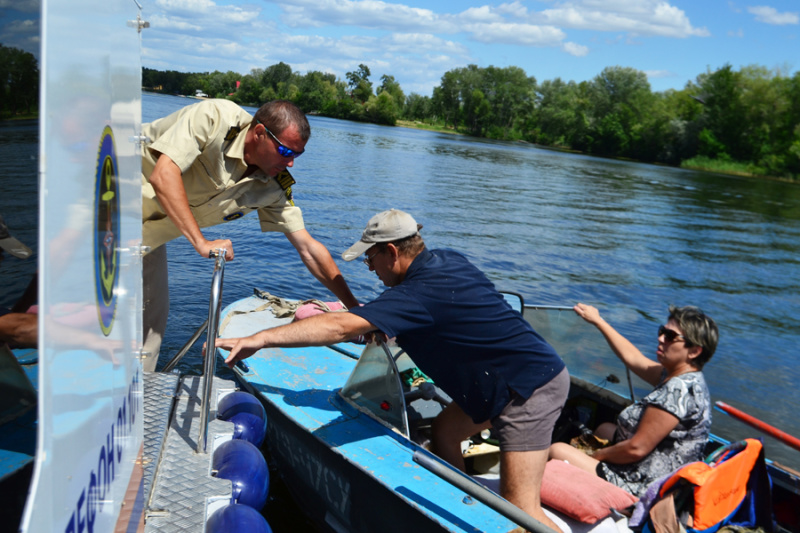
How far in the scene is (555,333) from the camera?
5141 mm

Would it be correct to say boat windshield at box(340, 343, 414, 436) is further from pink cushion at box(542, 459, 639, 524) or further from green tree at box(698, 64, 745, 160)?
green tree at box(698, 64, 745, 160)

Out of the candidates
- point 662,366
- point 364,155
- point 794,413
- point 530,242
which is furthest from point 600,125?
point 662,366

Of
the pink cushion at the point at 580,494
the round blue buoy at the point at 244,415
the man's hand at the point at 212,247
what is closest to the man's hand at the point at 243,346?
the man's hand at the point at 212,247

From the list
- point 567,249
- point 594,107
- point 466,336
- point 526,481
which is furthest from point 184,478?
point 594,107

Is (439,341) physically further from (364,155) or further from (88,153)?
(364,155)

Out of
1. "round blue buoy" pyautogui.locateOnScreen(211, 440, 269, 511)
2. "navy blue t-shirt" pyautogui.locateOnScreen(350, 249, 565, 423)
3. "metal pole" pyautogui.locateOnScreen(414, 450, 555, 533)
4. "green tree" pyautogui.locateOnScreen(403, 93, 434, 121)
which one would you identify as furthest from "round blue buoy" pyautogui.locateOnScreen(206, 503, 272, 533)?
"green tree" pyautogui.locateOnScreen(403, 93, 434, 121)

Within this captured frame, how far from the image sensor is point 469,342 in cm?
325

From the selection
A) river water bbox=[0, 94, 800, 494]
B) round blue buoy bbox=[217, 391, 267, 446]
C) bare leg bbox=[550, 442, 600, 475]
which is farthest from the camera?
river water bbox=[0, 94, 800, 494]

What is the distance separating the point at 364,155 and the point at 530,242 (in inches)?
673

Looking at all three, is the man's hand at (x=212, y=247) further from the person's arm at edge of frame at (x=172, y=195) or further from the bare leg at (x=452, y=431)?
Answer: the bare leg at (x=452, y=431)

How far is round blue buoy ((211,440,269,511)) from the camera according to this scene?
11.4 ft

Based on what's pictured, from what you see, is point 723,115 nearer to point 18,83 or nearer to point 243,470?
point 243,470

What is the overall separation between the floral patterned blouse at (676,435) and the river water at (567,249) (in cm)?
335

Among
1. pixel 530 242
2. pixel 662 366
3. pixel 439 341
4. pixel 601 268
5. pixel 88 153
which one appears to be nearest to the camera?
pixel 88 153
